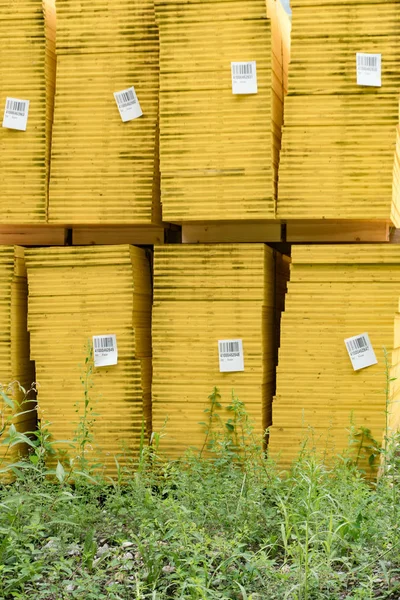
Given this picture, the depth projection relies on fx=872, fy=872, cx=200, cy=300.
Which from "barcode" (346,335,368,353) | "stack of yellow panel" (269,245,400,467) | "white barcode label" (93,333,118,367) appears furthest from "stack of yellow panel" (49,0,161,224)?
"barcode" (346,335,368,353)

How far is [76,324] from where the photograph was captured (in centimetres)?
510

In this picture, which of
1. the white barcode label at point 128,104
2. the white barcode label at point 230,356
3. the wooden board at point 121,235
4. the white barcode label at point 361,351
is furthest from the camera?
the wooden board at point 121,235

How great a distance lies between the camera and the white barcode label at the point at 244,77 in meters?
4.87

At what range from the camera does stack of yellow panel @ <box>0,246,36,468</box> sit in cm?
515

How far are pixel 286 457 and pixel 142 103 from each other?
2220 mm

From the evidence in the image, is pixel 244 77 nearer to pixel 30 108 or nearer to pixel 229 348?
pixel 30 108

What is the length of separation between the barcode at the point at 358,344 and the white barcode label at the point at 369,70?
1.40m

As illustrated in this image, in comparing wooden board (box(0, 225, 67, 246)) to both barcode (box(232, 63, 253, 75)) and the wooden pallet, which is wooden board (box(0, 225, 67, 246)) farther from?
barcode (box(232, 63, 253, 75))

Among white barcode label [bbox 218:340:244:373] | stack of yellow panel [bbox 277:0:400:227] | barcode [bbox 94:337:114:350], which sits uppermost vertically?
stack of yellow panel [bbox 277:0:400:227]

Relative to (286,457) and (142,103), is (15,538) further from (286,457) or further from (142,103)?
(142,103)

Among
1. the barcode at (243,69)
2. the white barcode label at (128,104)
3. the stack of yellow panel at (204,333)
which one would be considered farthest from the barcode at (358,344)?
the white barcode label at (128,104)

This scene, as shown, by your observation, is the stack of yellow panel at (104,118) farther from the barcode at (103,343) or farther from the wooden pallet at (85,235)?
the barcode at (103,343)

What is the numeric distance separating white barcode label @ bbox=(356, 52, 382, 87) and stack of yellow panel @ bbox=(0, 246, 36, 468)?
224 cm

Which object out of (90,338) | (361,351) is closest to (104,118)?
(90,338)
